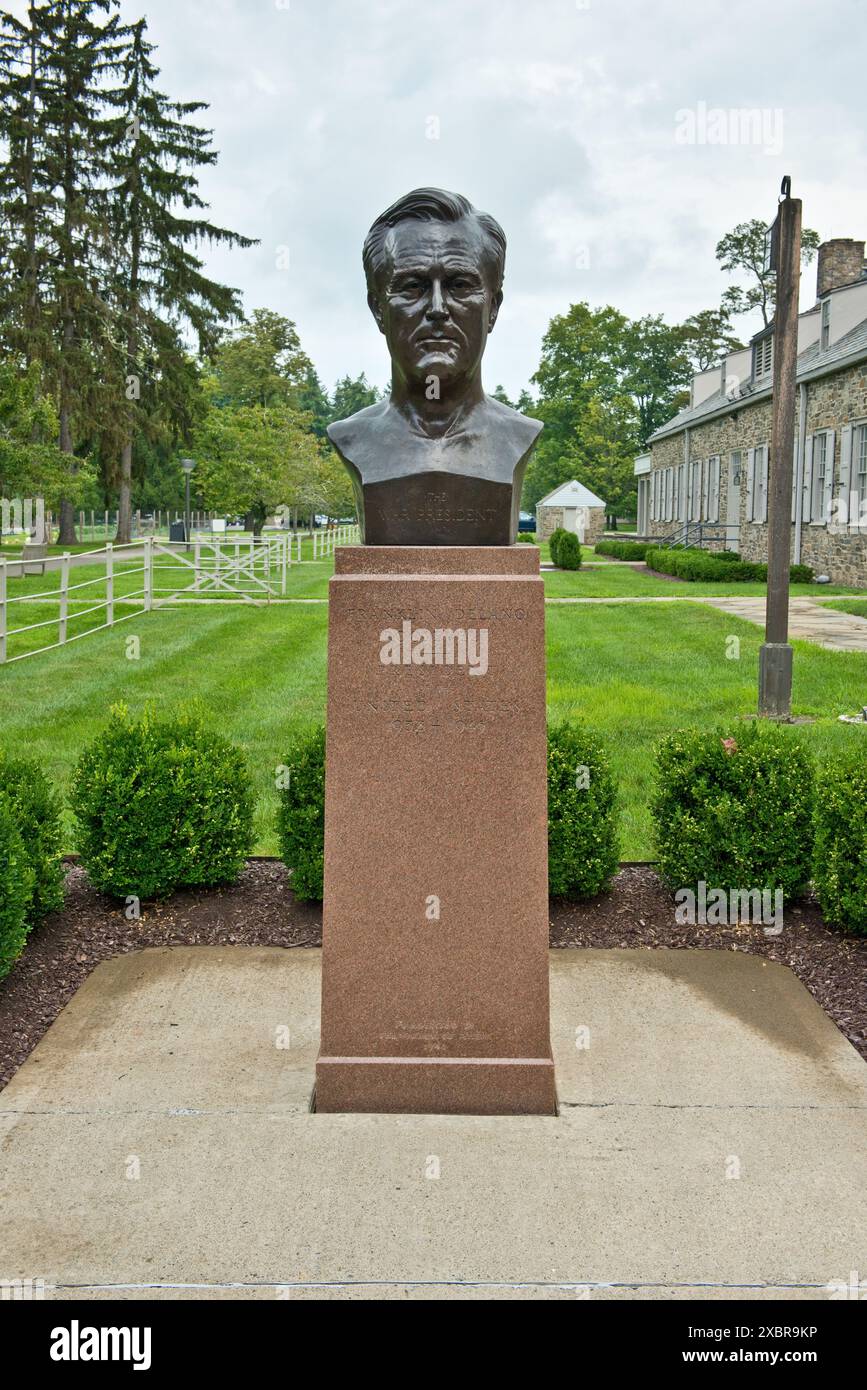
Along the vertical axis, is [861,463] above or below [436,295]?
above

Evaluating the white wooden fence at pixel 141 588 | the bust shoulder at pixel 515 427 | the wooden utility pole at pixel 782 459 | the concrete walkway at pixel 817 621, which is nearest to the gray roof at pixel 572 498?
the white wooden fence at pixel 141 588

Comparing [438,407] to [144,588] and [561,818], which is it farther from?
Answer: [144,588]

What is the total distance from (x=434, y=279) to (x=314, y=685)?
8.72m

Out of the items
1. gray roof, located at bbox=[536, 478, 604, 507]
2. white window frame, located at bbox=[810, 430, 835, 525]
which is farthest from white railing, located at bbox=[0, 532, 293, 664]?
gray roof, located at bbox=[536, 478, 604, 507]

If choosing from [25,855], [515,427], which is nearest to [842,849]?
[515,427]

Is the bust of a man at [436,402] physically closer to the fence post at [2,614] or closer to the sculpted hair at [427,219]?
the sculpted hair at [427,219]

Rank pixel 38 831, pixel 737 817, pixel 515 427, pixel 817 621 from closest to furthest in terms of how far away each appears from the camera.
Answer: pixel 515 427 → pixel 38 831 → pixel 737 817 → pixel 817 621

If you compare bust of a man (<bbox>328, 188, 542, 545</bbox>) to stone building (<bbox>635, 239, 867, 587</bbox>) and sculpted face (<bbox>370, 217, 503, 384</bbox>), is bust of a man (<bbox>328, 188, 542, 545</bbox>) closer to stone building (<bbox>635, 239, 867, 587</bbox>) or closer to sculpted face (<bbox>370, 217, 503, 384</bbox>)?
sculpted face (<bbox>370, 217, 503, 384</bbox>)

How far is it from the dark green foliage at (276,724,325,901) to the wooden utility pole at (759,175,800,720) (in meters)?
5.56

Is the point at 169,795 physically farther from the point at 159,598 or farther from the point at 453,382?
the point at 159,598

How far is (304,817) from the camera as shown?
5.74m

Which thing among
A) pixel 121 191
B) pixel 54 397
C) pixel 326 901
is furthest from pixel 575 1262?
pixel 121 191

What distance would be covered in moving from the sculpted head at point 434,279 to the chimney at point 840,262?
2777cm

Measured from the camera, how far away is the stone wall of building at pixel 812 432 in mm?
23312
